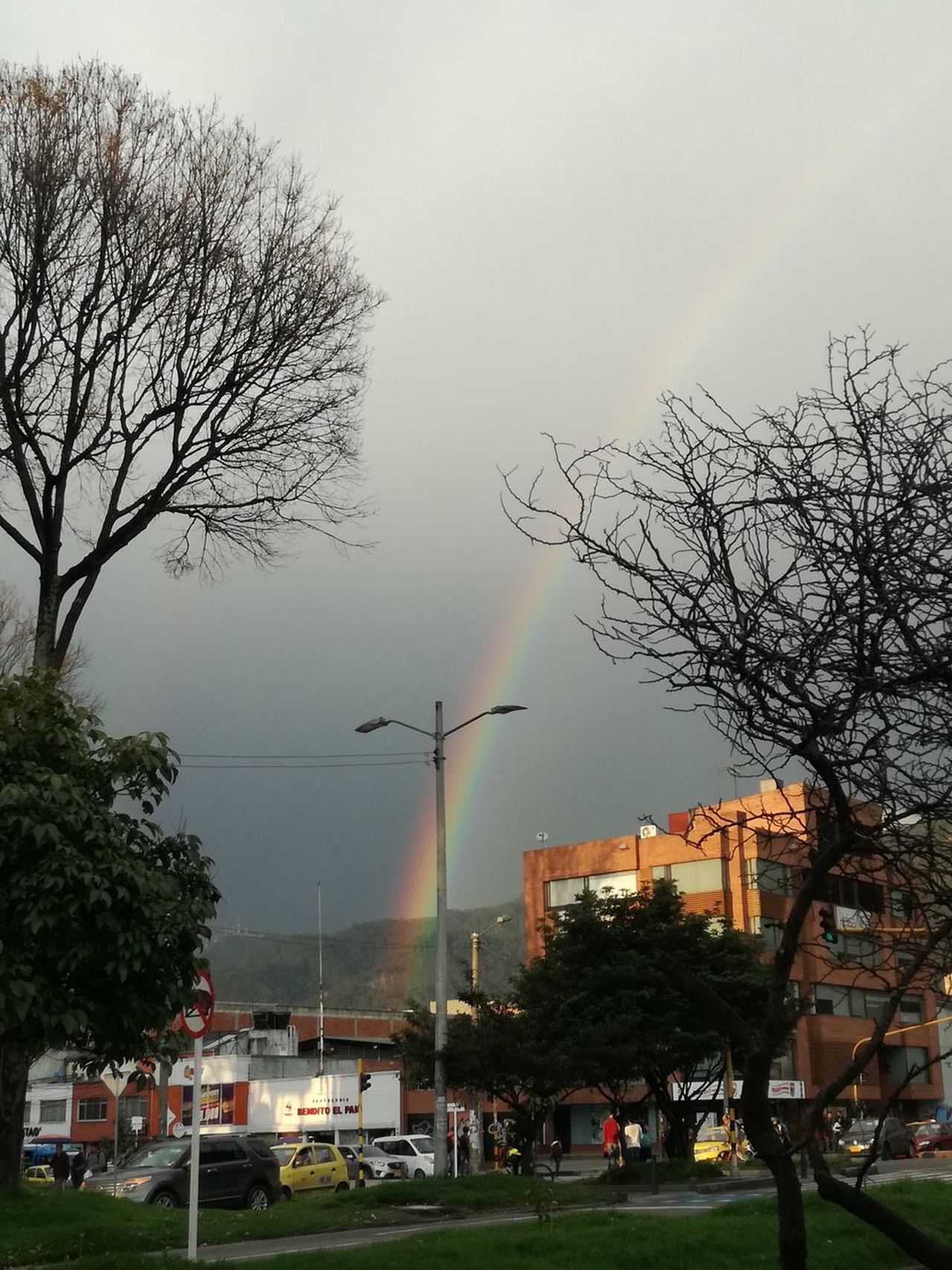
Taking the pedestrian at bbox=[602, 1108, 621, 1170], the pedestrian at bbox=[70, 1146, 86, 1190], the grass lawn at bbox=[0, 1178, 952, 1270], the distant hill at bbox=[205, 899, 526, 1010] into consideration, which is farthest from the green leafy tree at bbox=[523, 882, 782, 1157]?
the distant hill at bbox=[205, 899, 526, 1010]

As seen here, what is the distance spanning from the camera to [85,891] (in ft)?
30.0

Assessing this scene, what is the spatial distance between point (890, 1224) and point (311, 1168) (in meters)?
31.0

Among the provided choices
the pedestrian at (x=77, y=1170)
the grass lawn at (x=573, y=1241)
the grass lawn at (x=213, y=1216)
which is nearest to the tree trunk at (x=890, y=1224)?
the grass lawn at (x=573, y=1241)

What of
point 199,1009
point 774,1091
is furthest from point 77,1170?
point 199,1009

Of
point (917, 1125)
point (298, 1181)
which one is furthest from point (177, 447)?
point (917, 1125)

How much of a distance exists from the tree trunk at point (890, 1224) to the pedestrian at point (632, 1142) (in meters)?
29.2

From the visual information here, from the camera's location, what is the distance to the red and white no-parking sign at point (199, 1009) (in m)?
10.4

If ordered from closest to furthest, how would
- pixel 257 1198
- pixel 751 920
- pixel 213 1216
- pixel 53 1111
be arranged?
pixel 213 1216 < pixel 257 1198 < pixel 751 920 < pixel 53 1111

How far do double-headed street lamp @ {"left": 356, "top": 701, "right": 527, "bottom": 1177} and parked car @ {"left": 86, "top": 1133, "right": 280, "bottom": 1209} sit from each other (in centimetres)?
421

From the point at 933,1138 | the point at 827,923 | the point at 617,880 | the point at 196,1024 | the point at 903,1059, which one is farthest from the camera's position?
the point at 903,1059

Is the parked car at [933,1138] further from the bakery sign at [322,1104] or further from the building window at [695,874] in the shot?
the bakery sign at [322,1104]

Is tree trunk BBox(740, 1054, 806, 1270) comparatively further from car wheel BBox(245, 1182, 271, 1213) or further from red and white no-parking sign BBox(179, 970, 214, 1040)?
car wheel BBox(245, 1182, 271, 1213)

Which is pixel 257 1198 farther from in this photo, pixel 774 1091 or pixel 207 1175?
pixel 774 1091

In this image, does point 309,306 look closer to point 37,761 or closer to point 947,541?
point 37,761
